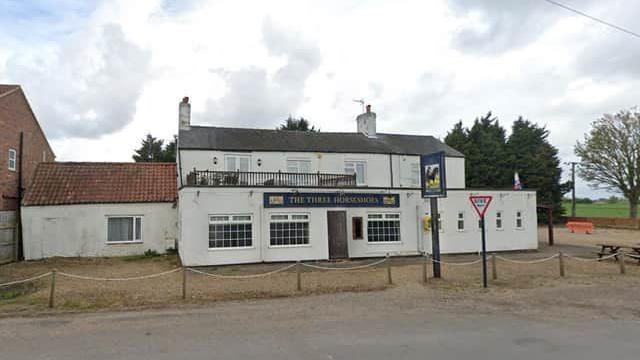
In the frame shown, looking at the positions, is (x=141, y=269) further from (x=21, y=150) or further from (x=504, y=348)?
(x=504, y=348)

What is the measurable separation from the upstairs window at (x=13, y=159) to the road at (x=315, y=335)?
15.8 metres

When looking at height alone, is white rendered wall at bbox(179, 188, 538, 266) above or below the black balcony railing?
below

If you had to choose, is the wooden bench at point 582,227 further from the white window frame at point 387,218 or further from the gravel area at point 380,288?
the white window frame at point 387,218

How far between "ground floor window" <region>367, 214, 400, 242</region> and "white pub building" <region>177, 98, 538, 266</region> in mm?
49

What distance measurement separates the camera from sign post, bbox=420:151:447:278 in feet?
47.5

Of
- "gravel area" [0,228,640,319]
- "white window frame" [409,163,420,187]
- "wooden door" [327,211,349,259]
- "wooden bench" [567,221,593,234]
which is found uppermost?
"white window frame" [409,163,420,187]

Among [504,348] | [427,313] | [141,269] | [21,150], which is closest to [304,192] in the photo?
[141,269]

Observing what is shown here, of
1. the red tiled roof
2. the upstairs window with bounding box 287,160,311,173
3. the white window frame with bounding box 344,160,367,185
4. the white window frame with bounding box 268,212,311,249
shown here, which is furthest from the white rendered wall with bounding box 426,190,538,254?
the red tiled roof

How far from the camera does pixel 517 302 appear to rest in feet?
34.8

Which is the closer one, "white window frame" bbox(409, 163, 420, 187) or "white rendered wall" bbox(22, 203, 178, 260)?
"white rendered wall" bbox(22, 203, 178, 260)

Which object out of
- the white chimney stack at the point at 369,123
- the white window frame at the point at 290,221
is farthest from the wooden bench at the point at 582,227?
the white window frame at the point at 290,221

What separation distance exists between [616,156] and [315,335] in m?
47.1

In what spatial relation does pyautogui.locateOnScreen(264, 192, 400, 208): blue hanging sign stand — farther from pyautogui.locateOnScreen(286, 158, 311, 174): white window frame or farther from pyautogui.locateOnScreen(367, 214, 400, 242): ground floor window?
pyautogui.locateOnScreen(286, 158, 311, 174): white window frame

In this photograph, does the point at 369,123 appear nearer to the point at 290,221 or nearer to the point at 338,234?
the point at 338,234
